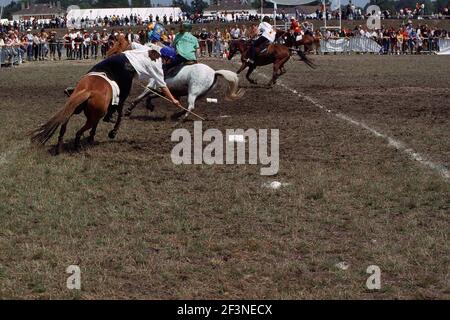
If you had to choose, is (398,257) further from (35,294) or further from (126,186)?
(126,186)

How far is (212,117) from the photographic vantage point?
16.3 meters

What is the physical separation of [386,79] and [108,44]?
2323cm

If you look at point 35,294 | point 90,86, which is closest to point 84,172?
point 90,86

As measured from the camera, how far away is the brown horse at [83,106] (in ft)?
36.6

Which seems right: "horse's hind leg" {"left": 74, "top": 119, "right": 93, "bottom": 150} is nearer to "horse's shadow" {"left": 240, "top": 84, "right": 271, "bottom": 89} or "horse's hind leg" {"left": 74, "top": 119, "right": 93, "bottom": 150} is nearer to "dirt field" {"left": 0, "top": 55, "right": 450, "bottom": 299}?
"dirt field" {"left": 0, "top": 55, "right": 450, "bottom": 299}

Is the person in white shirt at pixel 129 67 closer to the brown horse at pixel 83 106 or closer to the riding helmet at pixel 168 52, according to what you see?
the brown horse at pixel 83 106

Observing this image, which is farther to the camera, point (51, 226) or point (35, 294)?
point (51, 226)

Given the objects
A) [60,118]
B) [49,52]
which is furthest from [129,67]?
[49,52]

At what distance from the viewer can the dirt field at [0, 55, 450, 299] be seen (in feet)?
20.1

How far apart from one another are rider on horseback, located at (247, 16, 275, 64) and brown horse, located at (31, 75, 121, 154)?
505 inches

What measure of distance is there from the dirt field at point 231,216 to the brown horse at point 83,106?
0.36 meters

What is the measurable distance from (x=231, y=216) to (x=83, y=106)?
4291mm

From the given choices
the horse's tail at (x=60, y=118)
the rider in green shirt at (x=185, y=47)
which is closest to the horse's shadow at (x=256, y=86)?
the rider in green shirt at (x=185, y=47)

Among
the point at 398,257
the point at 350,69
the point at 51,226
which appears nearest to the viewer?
the point at 398,257
